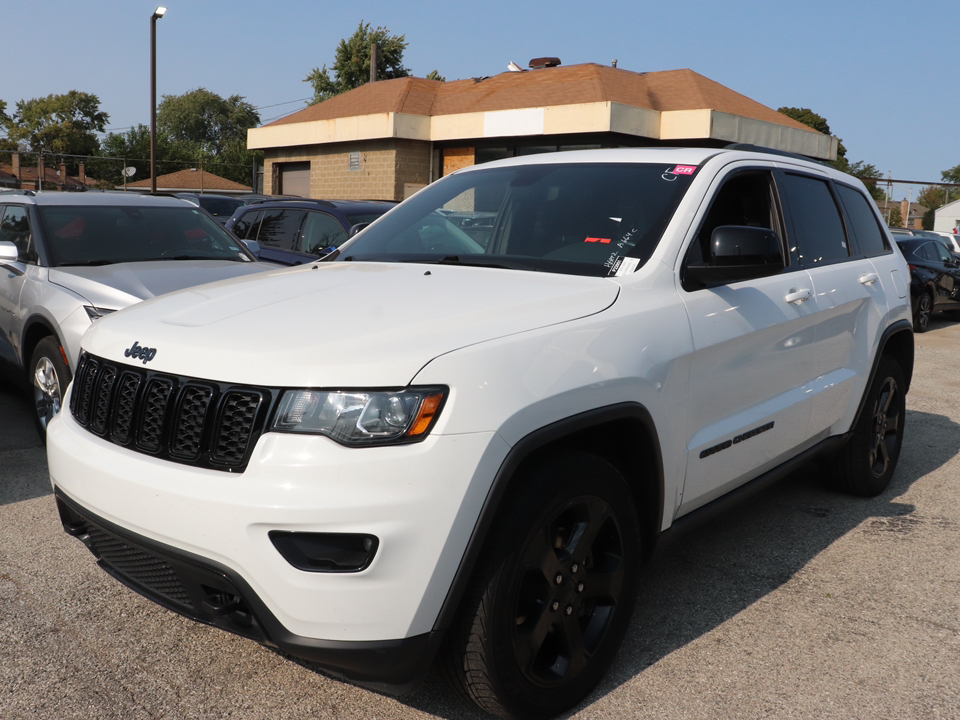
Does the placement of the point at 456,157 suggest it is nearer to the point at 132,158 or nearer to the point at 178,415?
the point at 178,415

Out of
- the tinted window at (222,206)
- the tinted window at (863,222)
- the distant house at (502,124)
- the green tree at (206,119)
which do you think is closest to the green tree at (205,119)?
the green tree at (206,119)

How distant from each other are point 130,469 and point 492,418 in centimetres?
105

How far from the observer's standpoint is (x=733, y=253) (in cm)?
320

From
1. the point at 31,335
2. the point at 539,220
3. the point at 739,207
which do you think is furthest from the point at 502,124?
the point at 539,220

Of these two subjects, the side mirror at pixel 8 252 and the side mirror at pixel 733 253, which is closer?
the side mirror at pixel 733 253

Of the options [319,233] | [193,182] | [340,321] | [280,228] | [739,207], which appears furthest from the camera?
[193,182]

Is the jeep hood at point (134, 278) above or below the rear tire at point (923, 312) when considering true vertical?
above

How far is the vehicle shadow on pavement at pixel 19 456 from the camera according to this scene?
15.8 feet

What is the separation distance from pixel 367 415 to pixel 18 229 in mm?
5448

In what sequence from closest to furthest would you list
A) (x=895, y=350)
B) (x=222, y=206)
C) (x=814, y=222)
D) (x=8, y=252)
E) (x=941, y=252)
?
1. (x=814, y=222)
2. (x=895, y=350)
3. (x=8, y=252)
4. (x=941, y=252)
5. (x=222, y=206)

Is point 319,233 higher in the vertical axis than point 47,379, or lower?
higher

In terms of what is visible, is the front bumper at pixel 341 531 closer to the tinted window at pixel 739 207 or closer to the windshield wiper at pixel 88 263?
the tinted window at pixel 739 207

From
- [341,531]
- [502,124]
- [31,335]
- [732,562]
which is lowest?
[732,562]

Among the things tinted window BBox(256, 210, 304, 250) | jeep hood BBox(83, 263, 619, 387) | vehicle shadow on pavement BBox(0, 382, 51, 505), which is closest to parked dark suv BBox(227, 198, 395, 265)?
tinted window BBox(256, 210, 304, 250)
